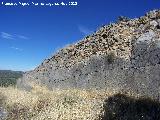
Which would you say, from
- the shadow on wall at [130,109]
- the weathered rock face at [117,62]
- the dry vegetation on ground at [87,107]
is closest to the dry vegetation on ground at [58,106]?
the dry vegetation on ground at [87,107]

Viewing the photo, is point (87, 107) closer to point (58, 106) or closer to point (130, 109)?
point (58, 106)

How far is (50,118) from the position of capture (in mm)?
15906

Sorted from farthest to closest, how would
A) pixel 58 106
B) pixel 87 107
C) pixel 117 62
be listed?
pixel 117 62 → pixel 58 106 → pixel 87 107

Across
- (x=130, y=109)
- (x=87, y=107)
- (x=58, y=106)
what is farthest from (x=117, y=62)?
(x=130, y=109)

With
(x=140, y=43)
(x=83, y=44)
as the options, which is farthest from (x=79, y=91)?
(x=83, y=44)

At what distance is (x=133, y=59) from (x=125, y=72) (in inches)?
34.3

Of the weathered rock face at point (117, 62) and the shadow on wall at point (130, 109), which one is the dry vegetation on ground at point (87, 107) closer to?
the shadow on wall at point (130, 109)

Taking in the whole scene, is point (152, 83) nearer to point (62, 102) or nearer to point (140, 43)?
point (140, 43)

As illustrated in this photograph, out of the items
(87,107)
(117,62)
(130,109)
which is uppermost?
(117,62)

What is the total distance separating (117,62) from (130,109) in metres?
5.84

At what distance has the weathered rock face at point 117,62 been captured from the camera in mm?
18547

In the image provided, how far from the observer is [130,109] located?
15977 mm

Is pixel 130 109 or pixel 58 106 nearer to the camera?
pixel 130 109

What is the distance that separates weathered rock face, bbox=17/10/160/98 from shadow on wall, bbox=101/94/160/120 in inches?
35.7
